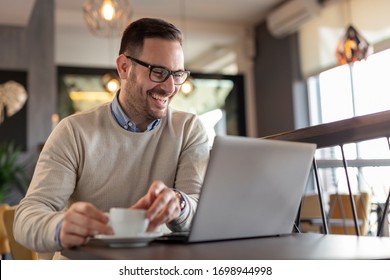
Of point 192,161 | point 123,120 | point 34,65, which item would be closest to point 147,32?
point 123,120

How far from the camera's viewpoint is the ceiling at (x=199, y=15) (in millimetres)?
6629

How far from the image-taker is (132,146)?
1.42 m

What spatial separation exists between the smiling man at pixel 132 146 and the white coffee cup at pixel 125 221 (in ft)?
0.84

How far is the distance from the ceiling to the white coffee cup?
5.37 m

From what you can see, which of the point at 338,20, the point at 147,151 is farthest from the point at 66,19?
the point at 147,151

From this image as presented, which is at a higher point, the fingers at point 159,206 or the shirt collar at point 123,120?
the shirt collar at point 123,120

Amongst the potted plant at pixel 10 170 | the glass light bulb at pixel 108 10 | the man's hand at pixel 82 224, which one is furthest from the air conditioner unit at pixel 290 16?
the man's hand at pixel 82 224

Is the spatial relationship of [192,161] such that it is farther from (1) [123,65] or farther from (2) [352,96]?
(2) [352,96]

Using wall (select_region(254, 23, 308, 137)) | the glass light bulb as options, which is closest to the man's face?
the glass light bulb

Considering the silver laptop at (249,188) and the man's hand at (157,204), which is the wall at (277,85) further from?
the man's hand at (157,204)

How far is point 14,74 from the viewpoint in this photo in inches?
237

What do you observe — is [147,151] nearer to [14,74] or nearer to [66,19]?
[14,74]

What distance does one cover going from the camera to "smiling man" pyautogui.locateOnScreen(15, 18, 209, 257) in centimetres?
127

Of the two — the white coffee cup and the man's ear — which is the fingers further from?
the man's ear
